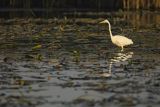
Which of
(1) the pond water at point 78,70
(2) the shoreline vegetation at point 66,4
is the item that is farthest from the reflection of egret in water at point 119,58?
(2) the shoreline vegetation at point 66,4

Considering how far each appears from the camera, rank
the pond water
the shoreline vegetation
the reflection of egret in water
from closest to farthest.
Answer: the pond water
the reflection of egret in water
the shoreline vegetation

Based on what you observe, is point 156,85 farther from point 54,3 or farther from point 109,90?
point 54,3

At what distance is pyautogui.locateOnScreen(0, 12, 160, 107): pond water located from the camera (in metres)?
10.8

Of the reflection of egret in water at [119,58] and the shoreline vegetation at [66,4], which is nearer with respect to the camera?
the reflection of egret in water at [119,58]

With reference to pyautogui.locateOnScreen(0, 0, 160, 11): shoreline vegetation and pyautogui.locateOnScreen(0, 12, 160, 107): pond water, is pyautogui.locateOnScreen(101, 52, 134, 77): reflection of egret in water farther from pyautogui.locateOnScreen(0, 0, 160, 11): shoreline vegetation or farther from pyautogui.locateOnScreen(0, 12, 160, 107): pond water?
pyautogui.locateOnScreen(0, 0, 160, 11): shoreline vegetation

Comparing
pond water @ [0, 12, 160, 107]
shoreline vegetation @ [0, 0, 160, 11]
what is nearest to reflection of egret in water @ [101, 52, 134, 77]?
pond water @ [0, 12, 160, 107]

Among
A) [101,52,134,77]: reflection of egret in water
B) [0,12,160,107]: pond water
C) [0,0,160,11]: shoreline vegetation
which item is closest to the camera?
[0,12,160,107]: pond water

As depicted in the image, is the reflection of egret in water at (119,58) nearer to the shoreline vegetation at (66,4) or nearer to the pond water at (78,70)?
the pond water at (78,70)

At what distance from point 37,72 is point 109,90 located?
294 cm

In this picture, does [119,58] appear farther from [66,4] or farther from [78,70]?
[66,4]

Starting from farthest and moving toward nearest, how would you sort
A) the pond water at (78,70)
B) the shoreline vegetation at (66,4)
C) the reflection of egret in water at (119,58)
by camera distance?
1. the shoreline vegetation at (66,4)
2. the reflection of egret in water at (119,58)
3. the pond water at (78,70)

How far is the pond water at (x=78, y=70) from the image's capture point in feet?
35.5

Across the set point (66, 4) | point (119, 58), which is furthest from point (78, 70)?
point (66, 4)

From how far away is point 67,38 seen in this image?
75.9 ft
